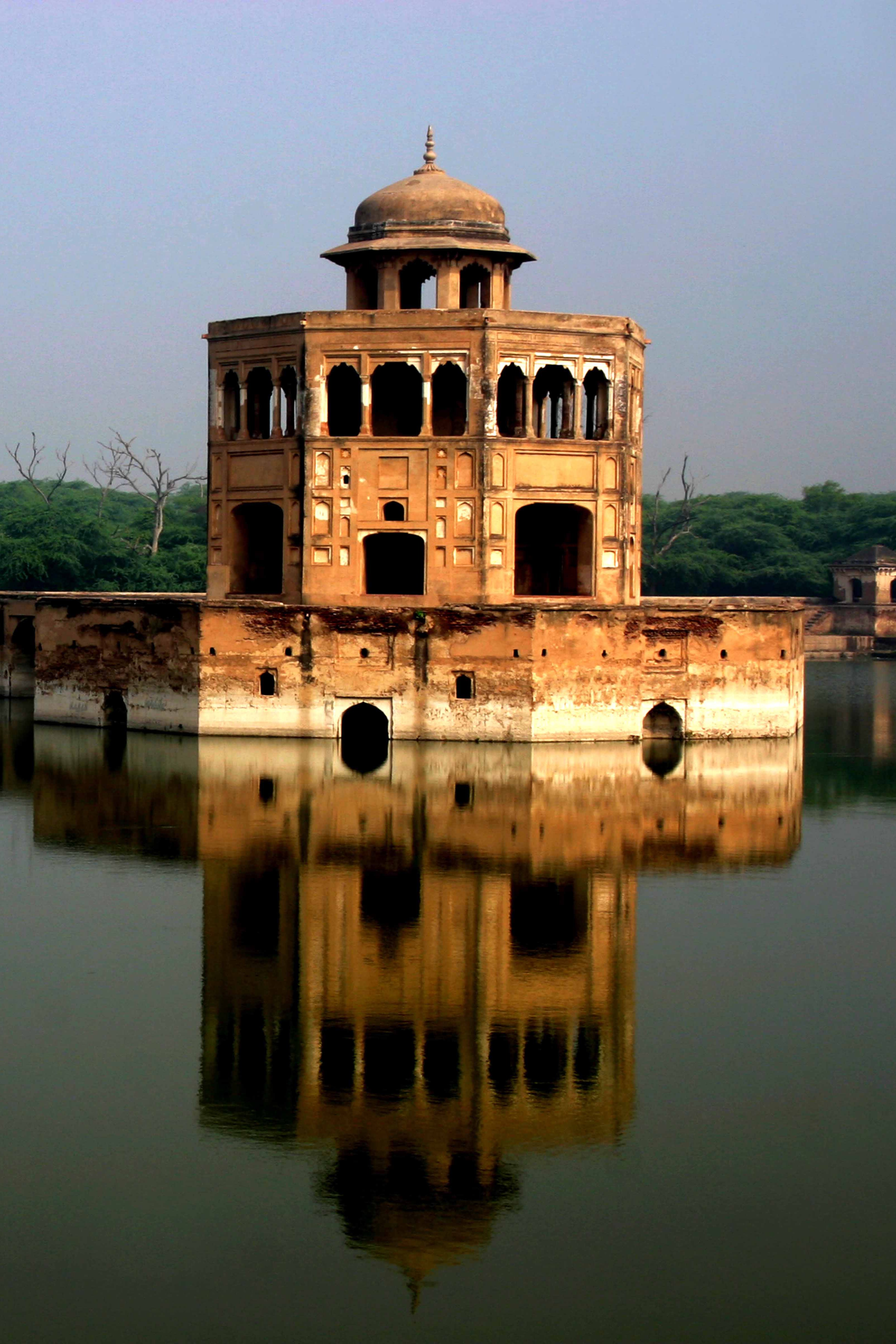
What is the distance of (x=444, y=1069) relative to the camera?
32.9ft

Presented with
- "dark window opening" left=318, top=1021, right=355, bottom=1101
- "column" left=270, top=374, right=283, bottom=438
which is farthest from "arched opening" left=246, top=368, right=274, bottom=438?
"dark window opening" left=318, top=1021, right=355, bottom=1101

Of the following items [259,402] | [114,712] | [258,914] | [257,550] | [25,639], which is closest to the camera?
[258,914]

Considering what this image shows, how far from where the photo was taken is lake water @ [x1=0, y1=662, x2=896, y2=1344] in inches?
294

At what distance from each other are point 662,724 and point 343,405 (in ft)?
22.5

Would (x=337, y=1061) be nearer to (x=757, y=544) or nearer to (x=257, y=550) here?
(x=257, y=550)

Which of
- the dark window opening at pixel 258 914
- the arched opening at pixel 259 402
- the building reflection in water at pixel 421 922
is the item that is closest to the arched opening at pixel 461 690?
the building reflection in water at pixel 421 922

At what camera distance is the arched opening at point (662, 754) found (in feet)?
66.6

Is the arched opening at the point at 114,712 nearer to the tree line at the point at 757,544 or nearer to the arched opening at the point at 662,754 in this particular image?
the arched opening at the point at 662,754

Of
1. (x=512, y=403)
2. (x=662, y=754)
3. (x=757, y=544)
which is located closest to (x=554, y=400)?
(x=512, y=403)

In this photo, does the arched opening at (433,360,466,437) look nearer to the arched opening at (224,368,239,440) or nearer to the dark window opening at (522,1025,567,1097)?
the arched opening at (224,368,239,440)

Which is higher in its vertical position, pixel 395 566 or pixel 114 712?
pixel 395 566

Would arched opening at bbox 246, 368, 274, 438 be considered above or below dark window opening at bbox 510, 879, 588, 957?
above

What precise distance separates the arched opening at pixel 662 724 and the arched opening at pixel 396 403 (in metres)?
5.61

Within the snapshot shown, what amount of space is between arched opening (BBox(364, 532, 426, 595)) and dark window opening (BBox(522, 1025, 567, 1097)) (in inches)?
571
